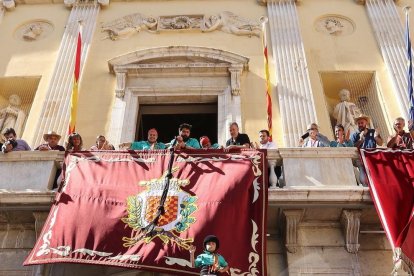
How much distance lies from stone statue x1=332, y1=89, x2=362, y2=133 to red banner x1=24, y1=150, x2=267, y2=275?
14.8 ft

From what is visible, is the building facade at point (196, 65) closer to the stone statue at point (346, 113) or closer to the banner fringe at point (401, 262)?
the stone statue at point (346, 113)

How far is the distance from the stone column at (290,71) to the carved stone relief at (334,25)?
772 millimetres

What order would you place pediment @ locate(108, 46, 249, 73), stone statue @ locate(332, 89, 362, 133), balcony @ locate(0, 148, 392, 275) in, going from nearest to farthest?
balcony @ locate(0, 148, 392, 275) → stone statue @ locate(332, 89, 362, 133) → pediment @ locate(108, 46, 249, 73)

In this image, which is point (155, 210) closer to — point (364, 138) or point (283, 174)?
point (283, 174)

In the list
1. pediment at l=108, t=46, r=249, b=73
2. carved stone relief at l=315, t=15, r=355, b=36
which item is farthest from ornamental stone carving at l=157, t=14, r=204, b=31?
carved stone relief at l=315, t=15, r=355, b=36

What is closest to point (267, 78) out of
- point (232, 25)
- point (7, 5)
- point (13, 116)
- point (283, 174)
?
point (232, 25)

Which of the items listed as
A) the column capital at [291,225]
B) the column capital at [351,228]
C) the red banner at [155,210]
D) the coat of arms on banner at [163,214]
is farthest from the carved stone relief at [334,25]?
the coat of arms on banner at [163,214]

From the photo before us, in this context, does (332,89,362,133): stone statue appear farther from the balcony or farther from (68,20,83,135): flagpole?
(68,20,83,135): flagpole

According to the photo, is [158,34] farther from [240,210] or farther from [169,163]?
[240,210]

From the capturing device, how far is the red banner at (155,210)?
773 centimetres

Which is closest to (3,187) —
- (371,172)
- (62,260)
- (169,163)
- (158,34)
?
(62,260)

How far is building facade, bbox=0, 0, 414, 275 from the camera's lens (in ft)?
41.3

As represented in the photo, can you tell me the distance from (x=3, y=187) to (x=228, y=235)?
388cm

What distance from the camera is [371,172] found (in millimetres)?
8773
